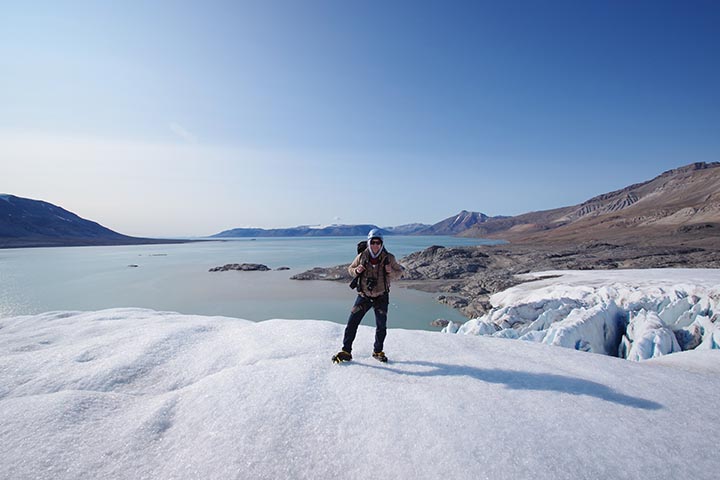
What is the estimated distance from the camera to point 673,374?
3.50 metres

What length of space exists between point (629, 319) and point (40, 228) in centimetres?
13811

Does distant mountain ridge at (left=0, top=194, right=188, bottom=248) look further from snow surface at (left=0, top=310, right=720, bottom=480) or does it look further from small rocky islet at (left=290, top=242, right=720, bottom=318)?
snow surface at (left=0, top=310, right=720, bottom=480)

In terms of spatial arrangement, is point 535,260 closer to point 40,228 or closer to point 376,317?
point 376,317

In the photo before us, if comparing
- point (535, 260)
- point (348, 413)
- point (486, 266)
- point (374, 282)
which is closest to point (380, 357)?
point (374, 282)

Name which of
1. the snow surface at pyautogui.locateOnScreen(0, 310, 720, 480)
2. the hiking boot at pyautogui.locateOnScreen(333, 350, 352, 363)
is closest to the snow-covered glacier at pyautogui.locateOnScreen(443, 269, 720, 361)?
the snow surface at pyautogui.locateOnScreen(0, 310, 720, 480)

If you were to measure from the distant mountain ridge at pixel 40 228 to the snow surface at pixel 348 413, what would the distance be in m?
99.1

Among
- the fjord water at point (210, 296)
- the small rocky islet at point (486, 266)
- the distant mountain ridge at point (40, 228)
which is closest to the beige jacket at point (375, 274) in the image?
the fjord water at point (210, 296)

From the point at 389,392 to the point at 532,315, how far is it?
28.1ft

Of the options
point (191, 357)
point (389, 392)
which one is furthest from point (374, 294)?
point (191, 357)

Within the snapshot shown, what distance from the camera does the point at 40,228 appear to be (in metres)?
96.9

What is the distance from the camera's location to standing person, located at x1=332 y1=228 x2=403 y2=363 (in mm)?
3828

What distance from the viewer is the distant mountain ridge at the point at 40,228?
82000mm

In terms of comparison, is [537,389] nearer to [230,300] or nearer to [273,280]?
[230,300]

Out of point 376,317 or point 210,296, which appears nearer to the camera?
point 376,317
